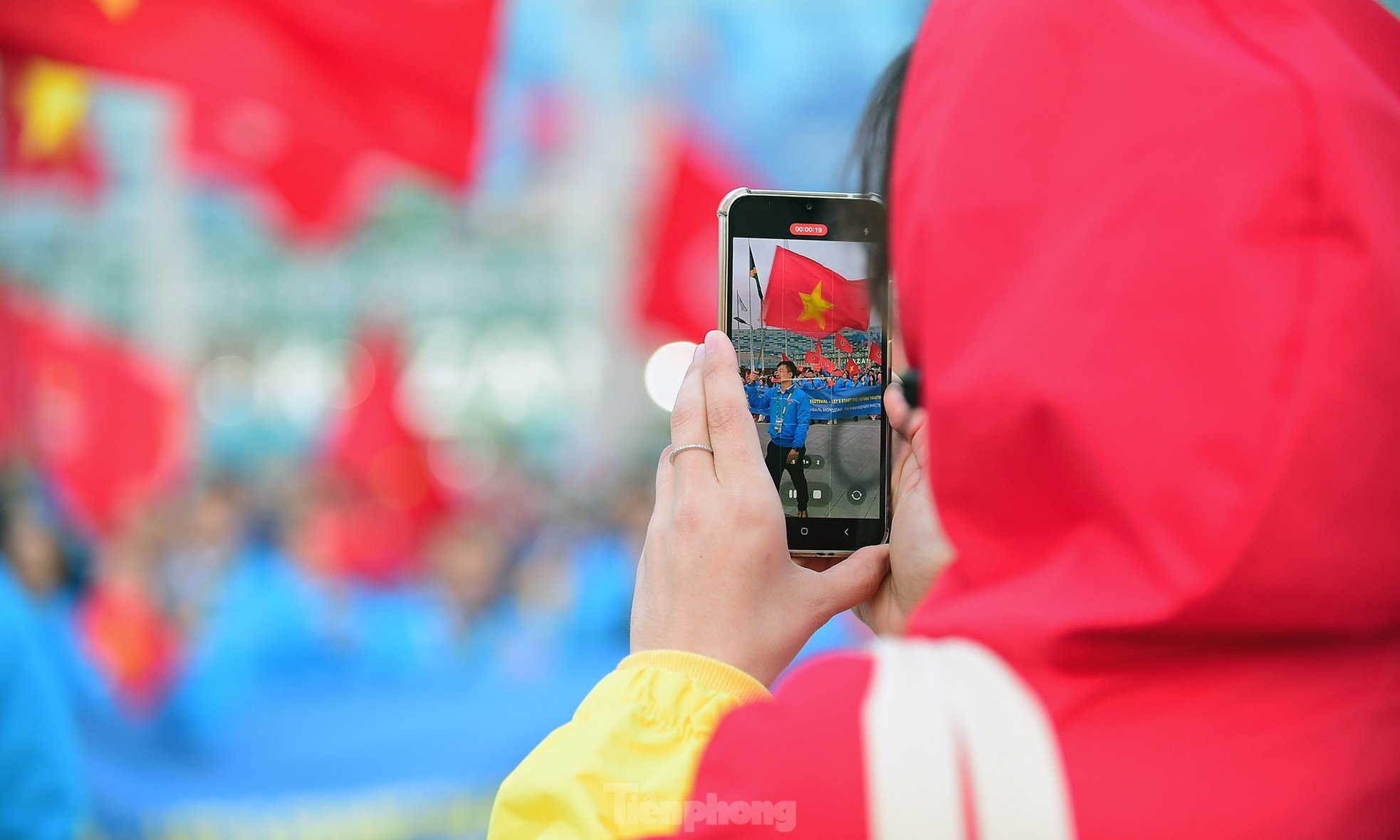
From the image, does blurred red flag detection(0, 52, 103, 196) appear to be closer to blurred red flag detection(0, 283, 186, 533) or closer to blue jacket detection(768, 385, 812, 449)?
blurred red flag detection(0, 283, 186, 533)

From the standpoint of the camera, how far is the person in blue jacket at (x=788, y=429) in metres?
0.96

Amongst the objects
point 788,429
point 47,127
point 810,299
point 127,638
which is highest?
point 47,127

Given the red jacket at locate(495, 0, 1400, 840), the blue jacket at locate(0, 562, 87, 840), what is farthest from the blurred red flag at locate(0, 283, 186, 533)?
the red jacket at locate(495, 0, 1400, 840)

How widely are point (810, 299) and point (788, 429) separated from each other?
0.12m

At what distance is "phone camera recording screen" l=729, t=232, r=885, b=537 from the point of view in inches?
37.8

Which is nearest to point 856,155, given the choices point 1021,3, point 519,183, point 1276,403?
point 1021,3

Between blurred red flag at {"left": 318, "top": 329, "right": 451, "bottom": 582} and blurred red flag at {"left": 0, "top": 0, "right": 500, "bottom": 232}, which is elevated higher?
blurred red flag at {"left": 0, "top": 0, "right": 500, "bottom": 232}

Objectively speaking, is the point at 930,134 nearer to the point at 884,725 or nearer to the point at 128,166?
the point at 884,725

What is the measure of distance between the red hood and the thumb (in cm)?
24

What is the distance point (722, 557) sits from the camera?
765 mm

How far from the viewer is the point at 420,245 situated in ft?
61.3

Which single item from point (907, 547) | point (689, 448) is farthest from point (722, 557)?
point (907, 547)

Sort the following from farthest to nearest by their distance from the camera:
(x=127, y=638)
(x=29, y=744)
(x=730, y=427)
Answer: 1. (x=127, y=638)
2. (x=29, y=744)
3. (x=730, y=427)

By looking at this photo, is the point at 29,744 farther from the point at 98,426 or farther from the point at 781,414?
the point at 98,426
